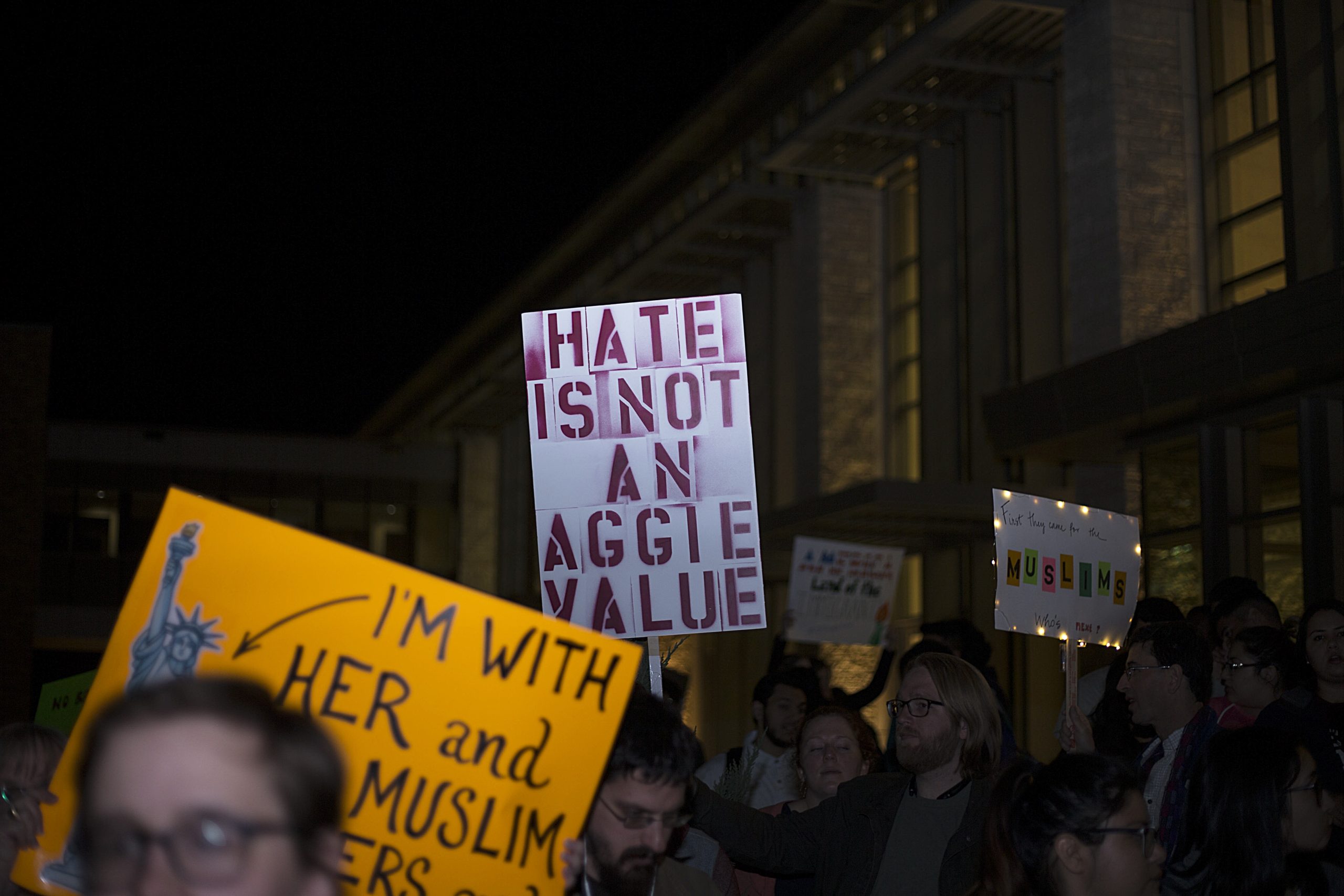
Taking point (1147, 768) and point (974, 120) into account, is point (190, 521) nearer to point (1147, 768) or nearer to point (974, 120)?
point (1147, 768)

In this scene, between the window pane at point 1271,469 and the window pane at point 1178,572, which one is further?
the window pane at point 1178,572

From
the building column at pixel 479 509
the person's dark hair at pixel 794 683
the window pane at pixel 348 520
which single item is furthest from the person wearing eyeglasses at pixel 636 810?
the window pane at pixel 348 520

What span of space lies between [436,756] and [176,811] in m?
1.34

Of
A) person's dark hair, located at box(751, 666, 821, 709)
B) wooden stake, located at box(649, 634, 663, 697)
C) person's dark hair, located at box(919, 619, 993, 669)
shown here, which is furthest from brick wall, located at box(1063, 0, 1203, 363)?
wooden stake, located at box(649, 634, 663, 697)

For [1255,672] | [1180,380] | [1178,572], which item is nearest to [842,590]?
[1180,380]

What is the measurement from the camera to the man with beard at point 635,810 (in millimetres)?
3484

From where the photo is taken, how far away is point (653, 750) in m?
3.55

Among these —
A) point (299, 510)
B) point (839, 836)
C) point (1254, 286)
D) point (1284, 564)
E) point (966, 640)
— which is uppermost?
point (1254, 286)

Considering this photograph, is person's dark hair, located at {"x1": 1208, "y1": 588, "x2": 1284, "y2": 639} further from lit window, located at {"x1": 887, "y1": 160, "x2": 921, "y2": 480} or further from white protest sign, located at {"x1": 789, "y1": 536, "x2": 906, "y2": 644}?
lit window, located at {"x1": 887, "y1": 160, "x2": 921, "y2": 480}

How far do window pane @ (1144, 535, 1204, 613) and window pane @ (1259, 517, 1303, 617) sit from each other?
68cm

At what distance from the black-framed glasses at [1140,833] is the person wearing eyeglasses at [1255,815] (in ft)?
2.18

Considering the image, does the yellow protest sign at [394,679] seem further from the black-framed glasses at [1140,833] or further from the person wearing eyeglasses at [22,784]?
the black-framed glasses at [1140,833]

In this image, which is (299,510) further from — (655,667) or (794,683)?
(655,667)

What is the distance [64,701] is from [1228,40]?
14.8 m
